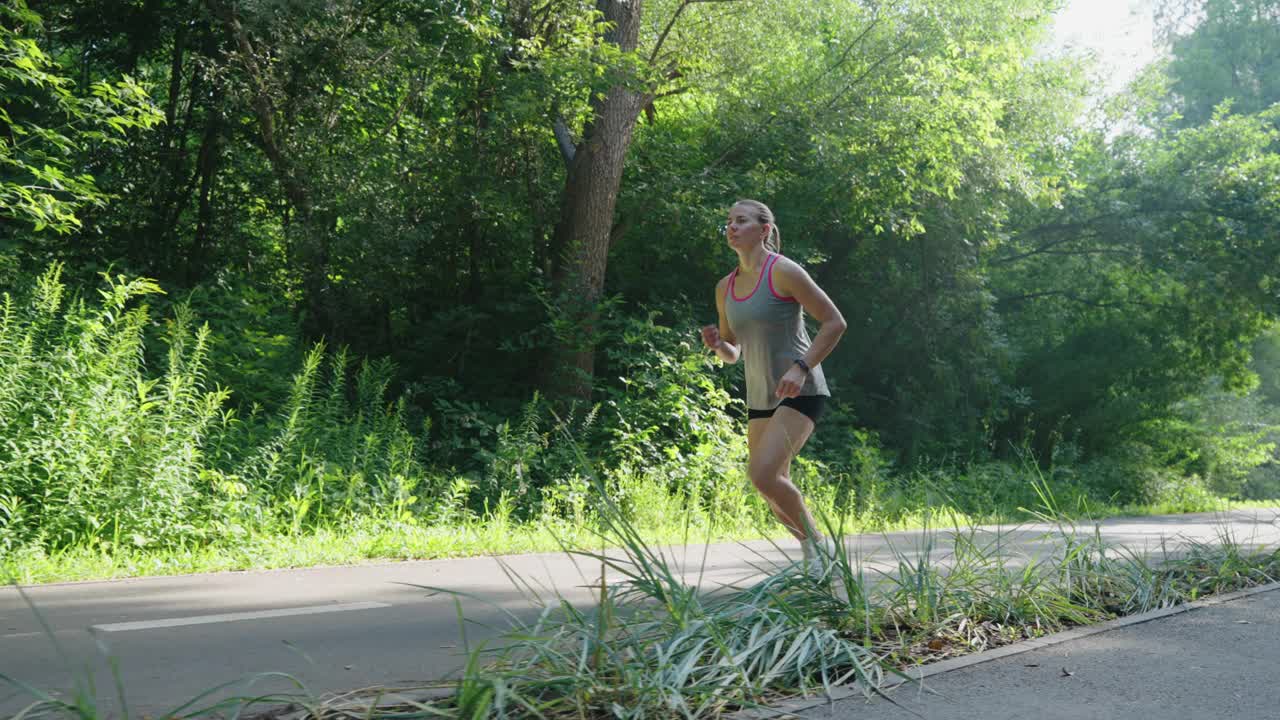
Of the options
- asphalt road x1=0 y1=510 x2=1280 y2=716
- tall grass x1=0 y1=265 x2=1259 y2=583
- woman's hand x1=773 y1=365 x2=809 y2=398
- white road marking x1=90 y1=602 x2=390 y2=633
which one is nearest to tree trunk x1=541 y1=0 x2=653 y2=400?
tall grass x1=0 y1=265 x2=1259 y2=583

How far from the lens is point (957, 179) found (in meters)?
17.0

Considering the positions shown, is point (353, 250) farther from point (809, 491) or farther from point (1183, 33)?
point (1183, 33)

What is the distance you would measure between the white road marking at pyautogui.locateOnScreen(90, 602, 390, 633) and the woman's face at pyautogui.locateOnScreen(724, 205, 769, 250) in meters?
2.76

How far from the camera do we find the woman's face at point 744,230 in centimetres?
597

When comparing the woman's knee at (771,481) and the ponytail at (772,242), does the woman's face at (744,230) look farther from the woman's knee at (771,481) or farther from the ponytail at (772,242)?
the woman's knee at (771,481)

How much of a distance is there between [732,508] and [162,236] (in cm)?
800

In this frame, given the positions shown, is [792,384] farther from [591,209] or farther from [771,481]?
[591,209]

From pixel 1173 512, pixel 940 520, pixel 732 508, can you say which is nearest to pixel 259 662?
pixel 732 508

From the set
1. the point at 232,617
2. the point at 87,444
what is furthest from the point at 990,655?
the point at 87,444

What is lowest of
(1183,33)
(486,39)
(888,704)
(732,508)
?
(888,704)

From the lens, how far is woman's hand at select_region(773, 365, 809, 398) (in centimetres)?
552

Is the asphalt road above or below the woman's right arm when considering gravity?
below

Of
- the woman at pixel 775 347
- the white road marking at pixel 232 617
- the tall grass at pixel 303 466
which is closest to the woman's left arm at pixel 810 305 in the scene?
the woman at pixel 775 347

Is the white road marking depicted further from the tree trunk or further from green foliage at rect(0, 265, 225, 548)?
the tree trunk
